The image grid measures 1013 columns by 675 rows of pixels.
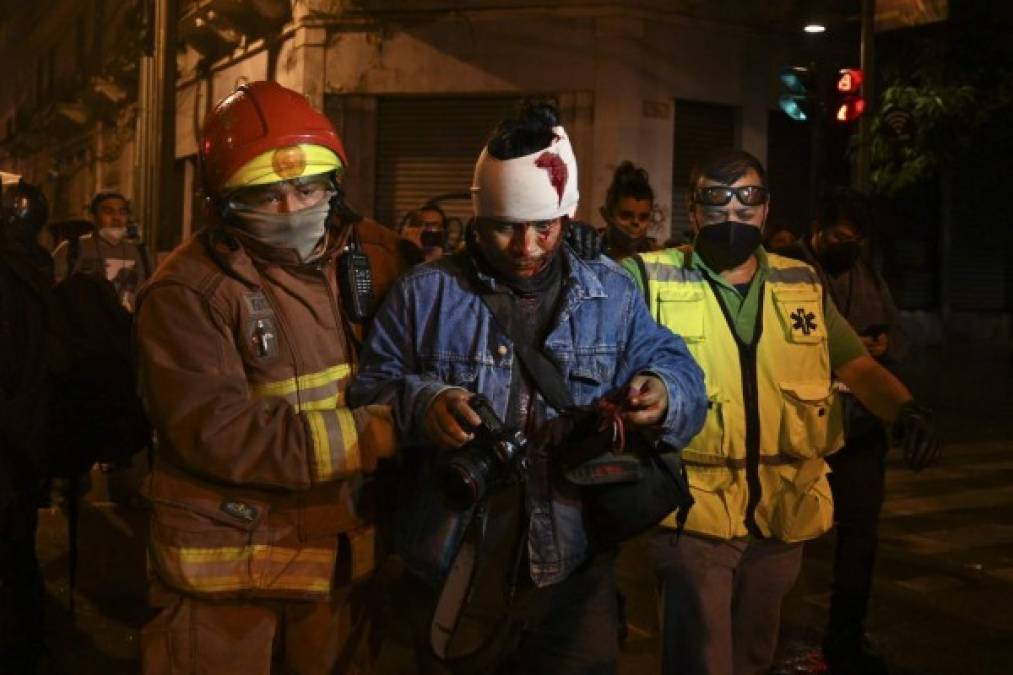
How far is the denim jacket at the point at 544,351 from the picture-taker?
261 cm

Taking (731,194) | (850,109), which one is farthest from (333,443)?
(850,109)

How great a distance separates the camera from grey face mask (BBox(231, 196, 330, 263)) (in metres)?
2.63

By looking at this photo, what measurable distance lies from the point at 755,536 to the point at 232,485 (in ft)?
5.47

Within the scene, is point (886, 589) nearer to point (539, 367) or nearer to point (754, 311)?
point (754, 311)

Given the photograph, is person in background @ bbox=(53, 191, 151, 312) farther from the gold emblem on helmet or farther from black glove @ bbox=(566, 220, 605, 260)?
black glove @ bbox=(566, 220, 605, 260)

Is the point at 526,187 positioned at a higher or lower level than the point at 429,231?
lower

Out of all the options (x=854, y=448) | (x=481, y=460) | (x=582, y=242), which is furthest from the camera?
(x=854, y=448)

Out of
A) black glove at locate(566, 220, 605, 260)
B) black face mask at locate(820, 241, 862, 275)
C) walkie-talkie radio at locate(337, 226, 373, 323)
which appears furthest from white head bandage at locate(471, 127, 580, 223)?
black face mask at locate(820, 241, 862, 275)

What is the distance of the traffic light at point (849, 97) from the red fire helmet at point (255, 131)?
1048 cm

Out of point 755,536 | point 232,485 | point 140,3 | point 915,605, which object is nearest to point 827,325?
point 755,536

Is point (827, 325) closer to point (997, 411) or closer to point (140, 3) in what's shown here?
point (997, 411)

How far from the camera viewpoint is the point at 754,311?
345cm

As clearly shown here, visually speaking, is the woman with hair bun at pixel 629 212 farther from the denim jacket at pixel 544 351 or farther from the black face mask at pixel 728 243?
the denim jacket at pixel 544 351

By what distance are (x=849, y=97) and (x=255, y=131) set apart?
10761mm
